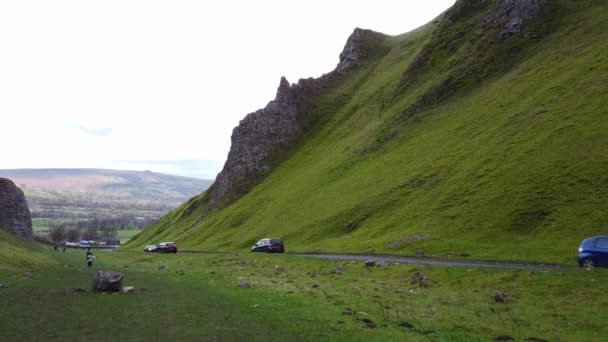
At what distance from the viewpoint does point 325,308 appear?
79.2ft

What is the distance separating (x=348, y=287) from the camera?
103 ft

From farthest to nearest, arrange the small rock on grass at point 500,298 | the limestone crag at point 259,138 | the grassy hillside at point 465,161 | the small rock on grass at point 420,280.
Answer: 1. the limestone crag at point 259,138
2. the grassy hillside at point 465,161
3. the small rock on grass at point 420,280
4. the small rock on grass at point 500,298

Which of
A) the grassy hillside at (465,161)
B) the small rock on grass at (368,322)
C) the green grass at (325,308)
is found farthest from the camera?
the grassy hillside at (465,161)

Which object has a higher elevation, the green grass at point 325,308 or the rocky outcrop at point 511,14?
the rocky outcrop at point 511,14

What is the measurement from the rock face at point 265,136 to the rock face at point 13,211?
48.1 m

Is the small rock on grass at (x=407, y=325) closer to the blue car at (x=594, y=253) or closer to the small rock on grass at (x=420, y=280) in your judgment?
the small rock on grass at (x=420, y=280)

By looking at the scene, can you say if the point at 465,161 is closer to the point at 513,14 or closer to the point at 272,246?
the point at 272,246

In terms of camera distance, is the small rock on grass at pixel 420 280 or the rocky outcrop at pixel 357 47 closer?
the small rock on grass at pixel 420 280

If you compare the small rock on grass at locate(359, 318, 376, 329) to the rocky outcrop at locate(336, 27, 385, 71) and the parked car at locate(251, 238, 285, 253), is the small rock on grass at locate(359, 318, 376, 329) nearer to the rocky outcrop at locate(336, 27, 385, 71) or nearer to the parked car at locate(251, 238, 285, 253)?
the parked car at locate(251, 238, 285, 253)

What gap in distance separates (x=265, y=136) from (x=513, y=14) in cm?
7478

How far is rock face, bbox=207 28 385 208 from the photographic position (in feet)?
453

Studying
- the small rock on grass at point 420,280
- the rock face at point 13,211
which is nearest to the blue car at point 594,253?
the small rock on grass at point 420,280

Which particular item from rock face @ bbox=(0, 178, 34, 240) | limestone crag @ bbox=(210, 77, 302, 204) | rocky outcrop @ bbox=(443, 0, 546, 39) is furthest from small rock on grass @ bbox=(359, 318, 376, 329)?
limestone crag @ bbox=(210, 77, 302, 204)

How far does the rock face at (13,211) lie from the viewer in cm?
9668
